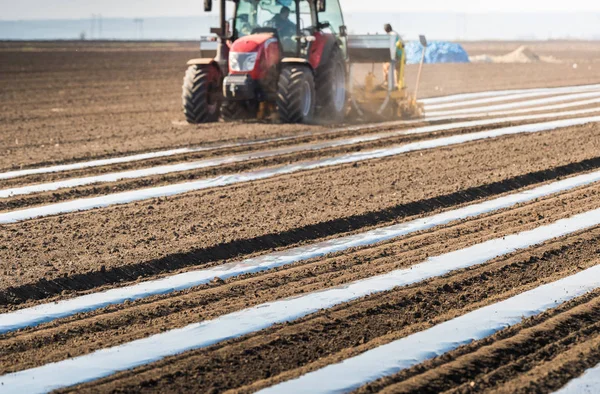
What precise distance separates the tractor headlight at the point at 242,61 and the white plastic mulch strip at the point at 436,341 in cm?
907

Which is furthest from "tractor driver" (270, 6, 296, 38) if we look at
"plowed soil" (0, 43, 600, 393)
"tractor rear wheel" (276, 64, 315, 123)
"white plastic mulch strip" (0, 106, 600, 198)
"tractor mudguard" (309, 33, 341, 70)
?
"white plastic mulch strip" (0, 106, 600, 198)

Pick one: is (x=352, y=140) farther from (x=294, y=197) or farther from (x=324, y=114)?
(x=294, y=197)

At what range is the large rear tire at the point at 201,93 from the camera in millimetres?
15258

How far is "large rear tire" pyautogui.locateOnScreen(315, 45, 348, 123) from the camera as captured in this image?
52.6 feet

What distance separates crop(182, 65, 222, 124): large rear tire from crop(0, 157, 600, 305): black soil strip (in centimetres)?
629

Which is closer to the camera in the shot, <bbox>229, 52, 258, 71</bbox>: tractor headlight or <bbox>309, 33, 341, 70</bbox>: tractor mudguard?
<bbox>229, 52, 258, 71</bbox>: tractor headlight

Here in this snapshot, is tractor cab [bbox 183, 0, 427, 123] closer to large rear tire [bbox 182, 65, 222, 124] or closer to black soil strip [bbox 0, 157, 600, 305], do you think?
large rear tire [bbox 182, 65, 222, 124]

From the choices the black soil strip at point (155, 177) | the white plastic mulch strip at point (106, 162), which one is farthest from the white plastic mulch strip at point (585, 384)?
the white plastic mulch strip at point (106, 162)

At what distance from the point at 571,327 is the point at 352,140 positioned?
870cm

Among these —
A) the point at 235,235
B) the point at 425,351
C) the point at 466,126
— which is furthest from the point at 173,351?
the point at 466,126

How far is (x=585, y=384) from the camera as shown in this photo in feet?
15.5

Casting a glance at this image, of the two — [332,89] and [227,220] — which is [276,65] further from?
[227,220]

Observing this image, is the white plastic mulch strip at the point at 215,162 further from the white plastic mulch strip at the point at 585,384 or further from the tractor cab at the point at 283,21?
the white plastic mulch strip at the point at 585,384

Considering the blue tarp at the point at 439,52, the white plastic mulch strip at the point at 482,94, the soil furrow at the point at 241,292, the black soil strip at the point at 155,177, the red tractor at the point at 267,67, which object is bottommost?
the blue tarp at the point at 439,52
